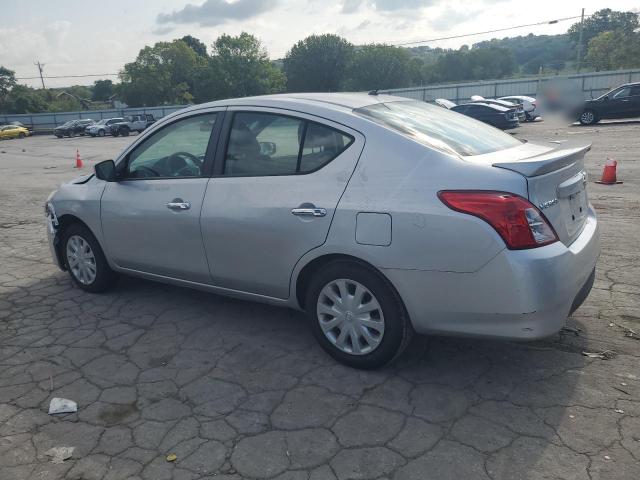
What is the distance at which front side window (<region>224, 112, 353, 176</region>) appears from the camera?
11.2 ft

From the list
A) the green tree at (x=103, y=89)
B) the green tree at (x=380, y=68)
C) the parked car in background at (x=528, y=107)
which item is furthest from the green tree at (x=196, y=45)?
the parked car in background at (x=528, y=107)

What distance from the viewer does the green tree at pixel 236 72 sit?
8820 cm

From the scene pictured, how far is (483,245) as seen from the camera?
2.80m

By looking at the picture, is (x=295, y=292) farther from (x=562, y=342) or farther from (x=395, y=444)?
(x=562, y=342)

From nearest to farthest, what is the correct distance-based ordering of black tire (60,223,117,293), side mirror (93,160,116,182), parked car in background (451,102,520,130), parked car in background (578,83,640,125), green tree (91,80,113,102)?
side mirror (93,160,116,182), black tire (60,223,117,293), parked car in background (451,102,520,130), parked car in background (578,83,640,125), green tree (91,80,113,102)

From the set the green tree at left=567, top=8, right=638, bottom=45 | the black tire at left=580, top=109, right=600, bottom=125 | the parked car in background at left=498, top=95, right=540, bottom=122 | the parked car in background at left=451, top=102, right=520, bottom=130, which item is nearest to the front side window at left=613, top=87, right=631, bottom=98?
the black tire at left=580, top=109, right=600, bottom=125

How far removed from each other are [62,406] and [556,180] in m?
3.14

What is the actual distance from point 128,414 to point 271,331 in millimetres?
1282

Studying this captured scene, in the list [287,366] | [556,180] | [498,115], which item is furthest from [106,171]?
[498,115]

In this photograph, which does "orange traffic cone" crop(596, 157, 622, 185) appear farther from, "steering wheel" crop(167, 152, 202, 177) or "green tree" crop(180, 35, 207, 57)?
"green tree" crop(180, 35, 207, 57)

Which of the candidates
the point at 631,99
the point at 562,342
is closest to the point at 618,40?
the point at 631,99

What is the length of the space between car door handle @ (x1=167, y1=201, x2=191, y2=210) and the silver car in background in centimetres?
1

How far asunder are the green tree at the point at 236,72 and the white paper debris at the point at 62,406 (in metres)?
87.0

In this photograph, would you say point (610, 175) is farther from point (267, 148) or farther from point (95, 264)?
point (95, 264)
